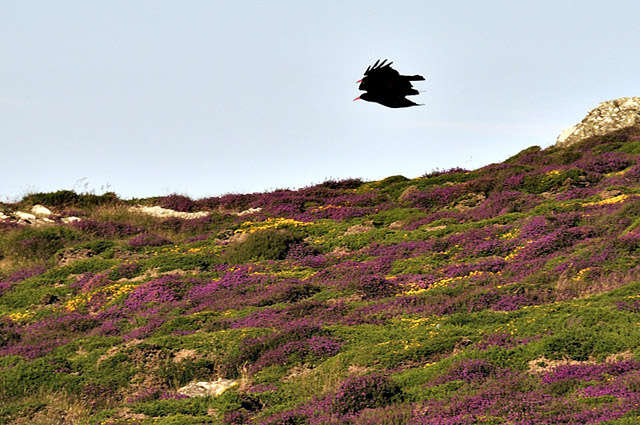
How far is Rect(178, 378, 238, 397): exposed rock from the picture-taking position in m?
14.4

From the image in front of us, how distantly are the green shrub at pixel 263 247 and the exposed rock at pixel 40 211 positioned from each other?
13263 millimetres

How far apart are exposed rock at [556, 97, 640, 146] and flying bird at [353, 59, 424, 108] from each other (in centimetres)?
4208

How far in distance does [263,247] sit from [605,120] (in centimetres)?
3008

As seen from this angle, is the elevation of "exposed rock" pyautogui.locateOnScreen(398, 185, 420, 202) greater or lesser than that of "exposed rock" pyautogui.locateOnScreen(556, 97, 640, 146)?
lesser

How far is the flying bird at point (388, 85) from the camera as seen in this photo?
7625 mm

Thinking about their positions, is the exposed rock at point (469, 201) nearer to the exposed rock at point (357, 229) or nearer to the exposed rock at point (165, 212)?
the exposed rock at point (357, 229)

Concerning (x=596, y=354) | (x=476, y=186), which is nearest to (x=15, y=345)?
(x=596, y=354)

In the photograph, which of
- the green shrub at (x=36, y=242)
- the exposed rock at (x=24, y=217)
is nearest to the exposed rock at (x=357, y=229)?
the green shrub at (x=36, y=242)

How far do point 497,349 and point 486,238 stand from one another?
37.0 feet

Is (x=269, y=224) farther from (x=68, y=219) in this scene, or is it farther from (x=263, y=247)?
(x=68, y=219)

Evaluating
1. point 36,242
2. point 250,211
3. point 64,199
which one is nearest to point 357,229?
point 250,211

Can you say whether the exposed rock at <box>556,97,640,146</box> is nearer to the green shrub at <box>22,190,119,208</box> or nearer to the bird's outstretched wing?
the green shrub at <box>22,190,119,208</box>

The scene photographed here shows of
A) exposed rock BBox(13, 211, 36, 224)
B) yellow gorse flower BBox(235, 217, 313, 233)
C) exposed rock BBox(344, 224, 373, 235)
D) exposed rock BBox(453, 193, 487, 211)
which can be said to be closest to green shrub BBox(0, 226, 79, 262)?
exposed rock BBox(13, 211, 36, 224)

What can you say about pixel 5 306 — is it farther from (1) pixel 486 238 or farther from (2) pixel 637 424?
(2) pixel 637 424
